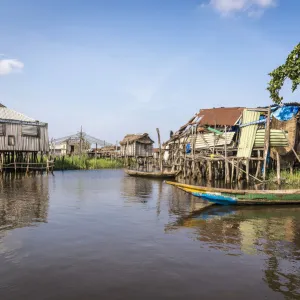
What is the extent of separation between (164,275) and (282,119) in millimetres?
16103

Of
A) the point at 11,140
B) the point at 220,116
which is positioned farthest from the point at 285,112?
the point at 11,140

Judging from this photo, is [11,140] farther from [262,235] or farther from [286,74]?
[262,235]

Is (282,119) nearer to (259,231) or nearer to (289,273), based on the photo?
(259,231)

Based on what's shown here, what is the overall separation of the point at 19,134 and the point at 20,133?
0.14 metres

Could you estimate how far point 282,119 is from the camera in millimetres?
19438

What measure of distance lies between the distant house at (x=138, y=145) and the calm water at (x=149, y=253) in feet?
113

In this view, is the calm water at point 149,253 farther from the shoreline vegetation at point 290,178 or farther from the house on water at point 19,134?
the house on water at point 19,134

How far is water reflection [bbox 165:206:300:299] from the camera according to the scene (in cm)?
603

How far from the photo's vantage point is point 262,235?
29.0 ft

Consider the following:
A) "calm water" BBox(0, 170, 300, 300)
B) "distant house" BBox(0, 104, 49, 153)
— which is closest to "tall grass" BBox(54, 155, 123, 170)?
"distant house" BBox(0, 104, 49, 153)

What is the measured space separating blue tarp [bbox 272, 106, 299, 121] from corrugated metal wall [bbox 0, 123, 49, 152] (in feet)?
75.3

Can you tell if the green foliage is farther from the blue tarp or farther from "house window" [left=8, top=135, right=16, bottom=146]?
"house window" [left=8, top=135, right=16, bottom=146]

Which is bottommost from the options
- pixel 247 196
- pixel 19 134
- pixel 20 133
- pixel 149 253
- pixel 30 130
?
pixel 149 253

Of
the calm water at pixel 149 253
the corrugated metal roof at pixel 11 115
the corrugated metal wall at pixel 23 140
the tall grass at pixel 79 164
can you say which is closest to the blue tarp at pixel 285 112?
the calm water at pixel 149 253
